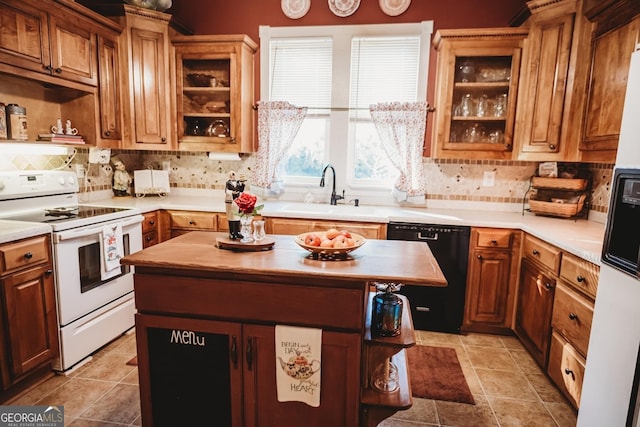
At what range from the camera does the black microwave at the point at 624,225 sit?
54.9 inches

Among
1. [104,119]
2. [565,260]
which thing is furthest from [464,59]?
[104,119]

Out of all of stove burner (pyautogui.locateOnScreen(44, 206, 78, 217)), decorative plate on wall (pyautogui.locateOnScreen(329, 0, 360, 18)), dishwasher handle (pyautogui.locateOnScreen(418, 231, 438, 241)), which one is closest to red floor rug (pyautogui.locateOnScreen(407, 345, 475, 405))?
dishwasher handle (pyautogui.locateOnScreen(418, 231, 438, 241))

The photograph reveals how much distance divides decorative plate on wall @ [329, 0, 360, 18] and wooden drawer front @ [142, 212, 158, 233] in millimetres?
2460

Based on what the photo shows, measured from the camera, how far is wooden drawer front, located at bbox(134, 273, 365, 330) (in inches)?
59.6

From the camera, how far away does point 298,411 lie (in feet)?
5.23

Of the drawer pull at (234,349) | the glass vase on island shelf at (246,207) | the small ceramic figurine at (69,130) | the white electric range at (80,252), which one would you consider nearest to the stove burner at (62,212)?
the white electric range at (80,252)

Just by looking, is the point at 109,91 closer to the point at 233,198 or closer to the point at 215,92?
the point at 215,92

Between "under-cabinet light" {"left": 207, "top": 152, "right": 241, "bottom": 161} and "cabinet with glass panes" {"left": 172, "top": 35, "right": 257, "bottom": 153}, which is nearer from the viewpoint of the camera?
"cabinet with glass panes" {"left": 172, "top": 35, "right": 257, "bottom": 153}

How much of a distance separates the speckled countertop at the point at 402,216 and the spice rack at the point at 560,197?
8cm

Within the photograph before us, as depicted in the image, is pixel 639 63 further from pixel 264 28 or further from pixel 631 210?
pixel 264 28

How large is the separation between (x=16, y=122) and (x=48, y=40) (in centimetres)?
60

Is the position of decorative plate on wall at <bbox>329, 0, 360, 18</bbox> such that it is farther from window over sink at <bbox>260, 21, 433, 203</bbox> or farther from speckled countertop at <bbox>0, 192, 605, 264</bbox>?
speckled countertop at <bbox>0, 192, 605, 264</bbox>

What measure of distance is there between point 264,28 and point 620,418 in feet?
12.3

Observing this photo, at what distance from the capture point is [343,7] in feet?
11.2
